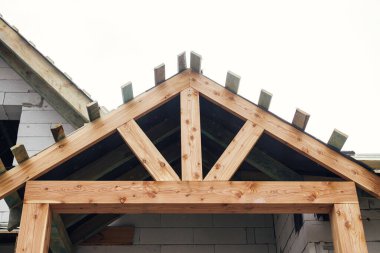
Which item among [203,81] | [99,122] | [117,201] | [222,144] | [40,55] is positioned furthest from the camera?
[40,55]

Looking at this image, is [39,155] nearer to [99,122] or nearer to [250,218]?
[99,122]

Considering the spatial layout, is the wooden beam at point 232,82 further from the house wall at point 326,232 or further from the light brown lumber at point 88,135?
the house wall at point 326,232

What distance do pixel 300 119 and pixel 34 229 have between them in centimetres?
269

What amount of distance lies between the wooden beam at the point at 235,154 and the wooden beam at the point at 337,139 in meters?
0.68

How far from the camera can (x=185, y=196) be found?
473cm

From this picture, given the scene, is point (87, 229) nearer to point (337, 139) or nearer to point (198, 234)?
point (198, 234)

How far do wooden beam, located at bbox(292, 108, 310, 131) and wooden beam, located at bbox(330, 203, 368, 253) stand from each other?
A: 2.73ft

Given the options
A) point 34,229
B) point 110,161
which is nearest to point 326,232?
point 110,161

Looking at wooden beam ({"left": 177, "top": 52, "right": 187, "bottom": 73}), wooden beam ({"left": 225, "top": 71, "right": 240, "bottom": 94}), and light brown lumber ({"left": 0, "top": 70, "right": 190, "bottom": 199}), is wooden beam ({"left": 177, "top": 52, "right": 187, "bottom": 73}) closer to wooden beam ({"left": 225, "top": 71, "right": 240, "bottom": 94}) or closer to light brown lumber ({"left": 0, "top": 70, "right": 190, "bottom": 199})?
light brown lumber ({"left": 0, "top": 70, "right": 190, "bottom": 199})

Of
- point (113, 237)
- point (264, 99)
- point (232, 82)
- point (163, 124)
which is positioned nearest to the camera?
point (264, 99)

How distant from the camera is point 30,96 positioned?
7.20m

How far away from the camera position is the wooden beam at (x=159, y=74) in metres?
5.18

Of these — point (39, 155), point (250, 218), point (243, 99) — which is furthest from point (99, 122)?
point (250, 218)

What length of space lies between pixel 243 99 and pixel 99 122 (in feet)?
4.86
